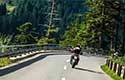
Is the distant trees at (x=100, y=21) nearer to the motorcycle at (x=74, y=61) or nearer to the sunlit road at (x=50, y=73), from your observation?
the motorcycle at (x=74, y=61)

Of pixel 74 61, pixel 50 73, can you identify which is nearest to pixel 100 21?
pixel 74 61

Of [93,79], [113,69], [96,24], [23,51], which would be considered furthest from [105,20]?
[93,79]

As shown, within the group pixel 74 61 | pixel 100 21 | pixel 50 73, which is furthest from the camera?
pixel 100 21

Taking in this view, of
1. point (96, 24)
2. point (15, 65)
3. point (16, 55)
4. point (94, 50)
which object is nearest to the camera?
point (15, 65)

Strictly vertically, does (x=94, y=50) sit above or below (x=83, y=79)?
below

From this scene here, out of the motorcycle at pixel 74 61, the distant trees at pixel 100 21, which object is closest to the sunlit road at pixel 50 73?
the motorcycle at pixel 74 61

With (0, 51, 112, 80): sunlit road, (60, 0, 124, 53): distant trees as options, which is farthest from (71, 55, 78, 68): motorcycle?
(60, 0, 124, 53): distant trees

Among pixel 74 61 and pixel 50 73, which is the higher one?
pixel 50 73

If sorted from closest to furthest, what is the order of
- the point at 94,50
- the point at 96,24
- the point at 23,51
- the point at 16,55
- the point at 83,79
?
the point at 83,79 < the point at 16,55 < the point at 23,51 < the point at 94,50 < the point at 96,24

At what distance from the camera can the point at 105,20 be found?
87.9m

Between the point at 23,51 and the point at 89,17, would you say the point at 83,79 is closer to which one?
the point at 23,51

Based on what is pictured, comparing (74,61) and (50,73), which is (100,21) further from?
(50,73)

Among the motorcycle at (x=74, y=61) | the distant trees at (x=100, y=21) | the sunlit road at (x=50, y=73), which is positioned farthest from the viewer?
the distant trees at (x=100, y=21)

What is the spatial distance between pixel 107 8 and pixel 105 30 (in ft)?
16.6
